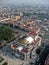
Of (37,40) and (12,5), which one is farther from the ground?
(37,40)

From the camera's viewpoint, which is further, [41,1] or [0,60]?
[41,1]

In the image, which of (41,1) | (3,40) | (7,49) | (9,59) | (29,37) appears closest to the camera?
(9,59)

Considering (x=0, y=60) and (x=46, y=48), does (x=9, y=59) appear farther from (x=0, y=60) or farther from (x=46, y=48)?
(x=46, y=48)

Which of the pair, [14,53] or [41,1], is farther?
[41,1]

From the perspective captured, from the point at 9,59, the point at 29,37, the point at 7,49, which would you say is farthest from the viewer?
the point at 29,37

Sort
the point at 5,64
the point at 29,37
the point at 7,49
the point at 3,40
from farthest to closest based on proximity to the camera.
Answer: the point at 3,40, the point at 29,37, the point at 7,49, the point at 5,64

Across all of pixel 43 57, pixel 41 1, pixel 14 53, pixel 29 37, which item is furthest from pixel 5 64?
pixel 41 1

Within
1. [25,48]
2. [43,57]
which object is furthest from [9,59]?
[43,57]

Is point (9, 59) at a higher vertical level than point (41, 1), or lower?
higher

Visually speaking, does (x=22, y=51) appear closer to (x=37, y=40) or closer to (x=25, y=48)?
(x=25, y=48)
